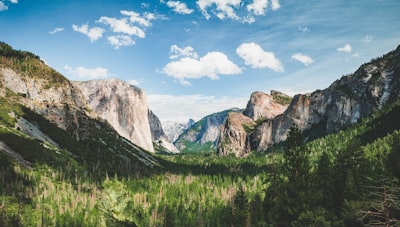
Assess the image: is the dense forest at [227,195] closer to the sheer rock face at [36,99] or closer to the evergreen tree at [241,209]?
the evergreen tree at [241,209]

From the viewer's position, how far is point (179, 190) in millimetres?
159125

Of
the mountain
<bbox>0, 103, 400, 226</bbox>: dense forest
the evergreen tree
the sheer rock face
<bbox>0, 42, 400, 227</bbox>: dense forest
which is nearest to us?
<bbox>0, 103, 400, 226</bbox>: dense forest

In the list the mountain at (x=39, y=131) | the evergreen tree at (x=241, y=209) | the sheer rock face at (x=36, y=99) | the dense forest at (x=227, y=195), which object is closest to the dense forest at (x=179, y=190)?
the dense forest at (x=227, y=195)

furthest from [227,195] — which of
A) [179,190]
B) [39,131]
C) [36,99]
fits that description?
[36,99]

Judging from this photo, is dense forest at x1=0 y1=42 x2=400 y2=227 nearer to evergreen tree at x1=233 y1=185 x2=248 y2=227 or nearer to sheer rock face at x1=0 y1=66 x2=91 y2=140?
evergreen tree at x1=233 y1=185 x2=248 y2=227

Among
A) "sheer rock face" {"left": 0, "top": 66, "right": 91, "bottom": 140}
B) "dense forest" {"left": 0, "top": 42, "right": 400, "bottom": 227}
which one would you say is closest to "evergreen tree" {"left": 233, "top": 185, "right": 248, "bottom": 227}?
"dense forest" {"left": 0, "top": 42, "right": 400, "bottom": 227}

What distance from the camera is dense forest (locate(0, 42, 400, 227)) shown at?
29.4 metres

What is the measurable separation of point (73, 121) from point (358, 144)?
182 meters

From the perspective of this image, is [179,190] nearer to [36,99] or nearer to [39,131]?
[39,131]

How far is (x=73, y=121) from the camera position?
198 meters

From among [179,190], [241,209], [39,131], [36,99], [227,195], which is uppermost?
[36,99]

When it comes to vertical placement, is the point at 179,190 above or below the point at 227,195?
above

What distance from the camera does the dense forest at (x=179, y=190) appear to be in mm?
29447

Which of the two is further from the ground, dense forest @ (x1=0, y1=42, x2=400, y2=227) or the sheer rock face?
the sheer rock face
